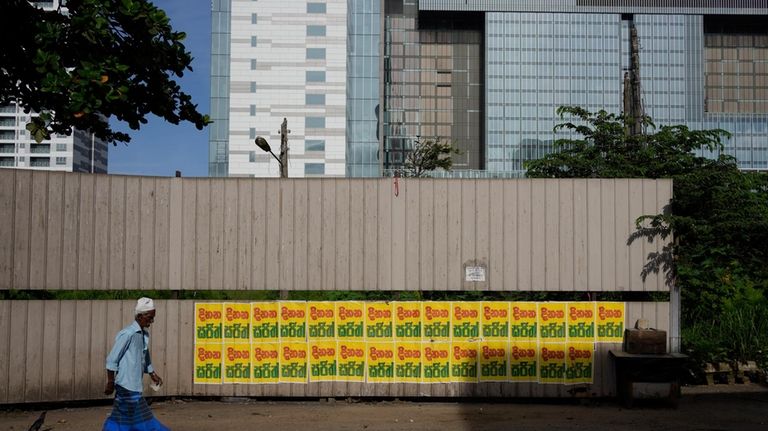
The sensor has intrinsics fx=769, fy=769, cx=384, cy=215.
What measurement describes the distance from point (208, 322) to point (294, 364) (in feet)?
4.07

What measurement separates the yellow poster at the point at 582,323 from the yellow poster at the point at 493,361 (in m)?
0.89

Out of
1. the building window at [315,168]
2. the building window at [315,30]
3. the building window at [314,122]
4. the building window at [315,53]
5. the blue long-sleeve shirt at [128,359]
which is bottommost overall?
the blue long-sleeve shirt at [128,359]

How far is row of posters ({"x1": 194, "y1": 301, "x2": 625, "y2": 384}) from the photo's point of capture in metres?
9.92

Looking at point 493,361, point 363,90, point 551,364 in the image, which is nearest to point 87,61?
point 493,361

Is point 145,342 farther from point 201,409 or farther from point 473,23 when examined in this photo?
point 473,23

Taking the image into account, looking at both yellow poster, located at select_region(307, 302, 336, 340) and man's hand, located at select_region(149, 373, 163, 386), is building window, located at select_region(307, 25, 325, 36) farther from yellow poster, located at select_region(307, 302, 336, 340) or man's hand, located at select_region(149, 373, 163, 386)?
man's hand, located at select_region(149, 373, 163, 386)

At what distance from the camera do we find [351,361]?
9945 millimetres

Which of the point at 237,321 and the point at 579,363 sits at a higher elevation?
the point at 237,321

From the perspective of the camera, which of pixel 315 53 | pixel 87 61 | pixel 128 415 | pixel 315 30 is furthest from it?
pixel 315 30

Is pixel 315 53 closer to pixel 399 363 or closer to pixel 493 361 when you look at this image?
pixel 399 363

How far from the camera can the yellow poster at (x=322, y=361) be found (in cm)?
995

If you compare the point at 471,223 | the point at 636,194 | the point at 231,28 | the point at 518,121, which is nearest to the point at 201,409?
the point at 471,223

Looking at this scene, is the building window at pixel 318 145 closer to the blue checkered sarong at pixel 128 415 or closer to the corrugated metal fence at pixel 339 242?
the corrugated metal fence at pixel 339 242

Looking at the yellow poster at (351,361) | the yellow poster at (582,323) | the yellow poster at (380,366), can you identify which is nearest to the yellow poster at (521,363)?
the yellow poster at (582,323)
